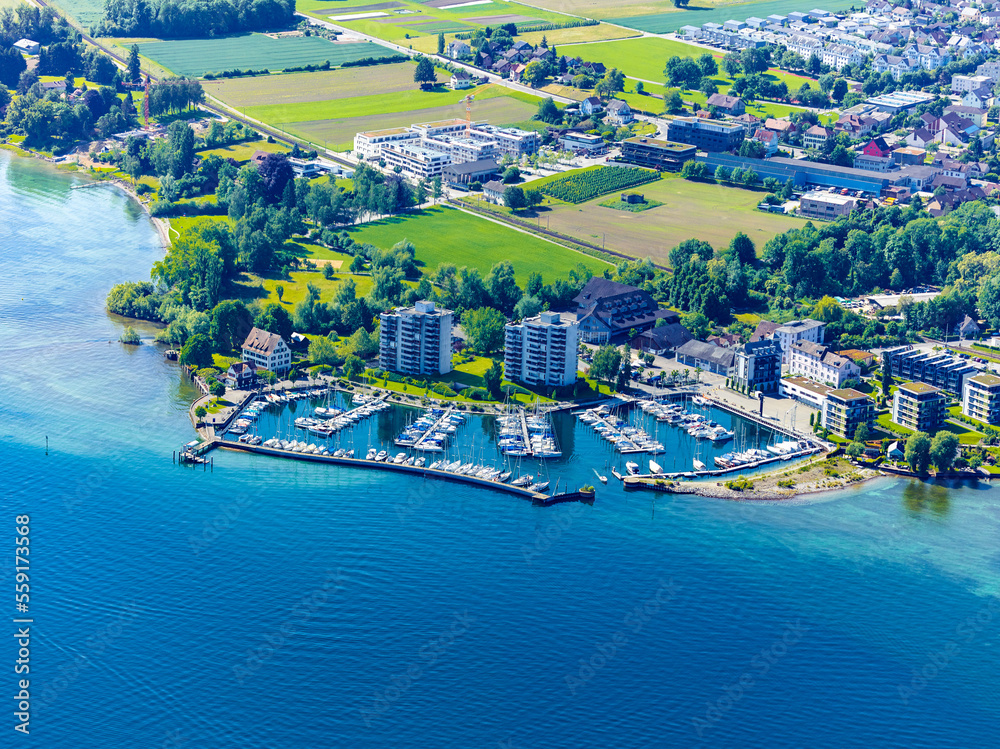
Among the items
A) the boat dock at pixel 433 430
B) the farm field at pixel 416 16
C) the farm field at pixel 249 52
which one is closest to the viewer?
the boat dock at pixel 433 430

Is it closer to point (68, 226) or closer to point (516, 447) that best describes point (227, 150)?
point (68, 226)

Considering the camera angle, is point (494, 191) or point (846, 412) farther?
point (494, 191)

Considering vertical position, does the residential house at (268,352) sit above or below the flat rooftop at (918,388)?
below

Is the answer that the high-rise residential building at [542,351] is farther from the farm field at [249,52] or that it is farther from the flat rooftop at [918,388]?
the farm field at [249,52]

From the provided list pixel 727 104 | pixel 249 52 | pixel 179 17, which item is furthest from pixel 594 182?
pixel 179 17

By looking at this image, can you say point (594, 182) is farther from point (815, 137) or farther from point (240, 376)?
point (240, 376)

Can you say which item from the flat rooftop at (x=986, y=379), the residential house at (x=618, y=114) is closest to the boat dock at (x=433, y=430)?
the flat rooftop at (x=986, y=379)

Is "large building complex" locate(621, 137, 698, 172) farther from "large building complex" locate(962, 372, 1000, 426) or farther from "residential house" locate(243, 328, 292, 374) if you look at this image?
"residential house" locate(243, 328, 292, 374)
